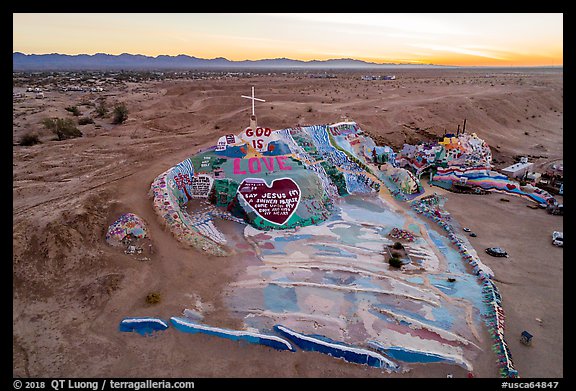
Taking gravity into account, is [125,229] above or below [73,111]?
below

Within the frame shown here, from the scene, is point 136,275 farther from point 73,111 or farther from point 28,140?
point 73,111

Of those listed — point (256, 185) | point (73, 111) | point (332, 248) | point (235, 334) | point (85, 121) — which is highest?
point (73, 111)

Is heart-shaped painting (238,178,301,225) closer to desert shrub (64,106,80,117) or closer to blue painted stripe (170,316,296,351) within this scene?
blue painted stripe (170,316,296,351)

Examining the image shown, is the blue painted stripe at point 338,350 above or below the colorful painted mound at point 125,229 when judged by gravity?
below

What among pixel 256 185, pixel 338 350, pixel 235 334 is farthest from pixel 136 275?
pixel 338 350

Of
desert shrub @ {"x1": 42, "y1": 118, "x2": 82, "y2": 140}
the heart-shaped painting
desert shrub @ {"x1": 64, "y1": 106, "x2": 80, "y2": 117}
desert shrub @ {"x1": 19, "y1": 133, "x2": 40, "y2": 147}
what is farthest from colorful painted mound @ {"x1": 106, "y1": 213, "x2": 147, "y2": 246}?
desert shrub @ {"x1": 64, "y1": 106, "x2": 80, "y2": 117}

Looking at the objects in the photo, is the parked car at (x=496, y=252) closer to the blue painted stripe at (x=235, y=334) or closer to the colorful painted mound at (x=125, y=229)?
the blue painted stripe at (x=235, y=334)

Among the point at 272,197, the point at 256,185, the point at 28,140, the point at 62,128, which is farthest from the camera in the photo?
the point at 62,128

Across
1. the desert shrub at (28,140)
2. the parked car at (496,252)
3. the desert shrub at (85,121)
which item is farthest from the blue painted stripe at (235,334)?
the desert shrub at (85,121)
